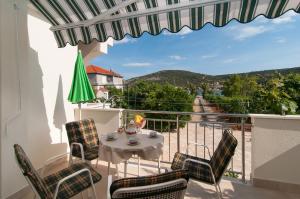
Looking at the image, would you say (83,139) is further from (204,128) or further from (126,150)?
(204,128)

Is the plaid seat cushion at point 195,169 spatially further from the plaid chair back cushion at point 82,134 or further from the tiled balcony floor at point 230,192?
the plaid chair back cushion at point 82,134

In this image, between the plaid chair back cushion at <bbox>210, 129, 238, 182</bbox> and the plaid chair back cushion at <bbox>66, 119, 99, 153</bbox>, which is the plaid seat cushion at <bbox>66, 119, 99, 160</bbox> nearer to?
the plaid chair back cushion at <bbox>66, 119, 99, 153</bbox>

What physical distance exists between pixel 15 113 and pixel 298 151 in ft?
14.0

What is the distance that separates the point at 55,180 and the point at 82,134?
1418mm

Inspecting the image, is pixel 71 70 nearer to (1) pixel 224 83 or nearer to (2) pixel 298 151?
(2) pixel 298 151

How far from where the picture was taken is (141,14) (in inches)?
124

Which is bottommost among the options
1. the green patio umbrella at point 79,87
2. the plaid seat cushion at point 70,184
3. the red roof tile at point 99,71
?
the plaid seat cushion at point 70,184

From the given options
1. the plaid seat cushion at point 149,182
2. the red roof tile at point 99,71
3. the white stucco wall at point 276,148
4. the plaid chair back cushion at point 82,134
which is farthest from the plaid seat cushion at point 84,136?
the red roof tile at point 99,71

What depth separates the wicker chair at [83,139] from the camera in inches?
138

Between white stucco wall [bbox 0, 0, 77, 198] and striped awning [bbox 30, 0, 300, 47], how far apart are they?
476 millimetres

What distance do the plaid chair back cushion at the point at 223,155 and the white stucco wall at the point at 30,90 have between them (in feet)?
Answer: 9.34

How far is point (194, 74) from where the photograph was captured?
24.8m

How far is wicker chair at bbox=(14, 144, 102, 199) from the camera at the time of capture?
194 centimetres

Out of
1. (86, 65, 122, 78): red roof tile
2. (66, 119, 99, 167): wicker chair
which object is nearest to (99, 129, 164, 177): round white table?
(66, 119, 99, 167): wicker chair
